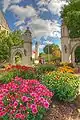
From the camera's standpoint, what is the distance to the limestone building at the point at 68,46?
4606 centimetres

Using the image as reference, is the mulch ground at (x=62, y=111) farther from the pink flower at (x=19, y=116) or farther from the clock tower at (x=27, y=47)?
the clock tower at (x=27, y=47)

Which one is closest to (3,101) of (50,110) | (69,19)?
(50,110)

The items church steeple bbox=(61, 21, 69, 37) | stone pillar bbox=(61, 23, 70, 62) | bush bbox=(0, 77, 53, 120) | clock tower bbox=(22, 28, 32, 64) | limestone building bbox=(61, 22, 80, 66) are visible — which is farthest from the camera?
church steeple bbox=(61, 21, 69, 37)

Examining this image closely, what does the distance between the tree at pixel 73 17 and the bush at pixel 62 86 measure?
33789 mm

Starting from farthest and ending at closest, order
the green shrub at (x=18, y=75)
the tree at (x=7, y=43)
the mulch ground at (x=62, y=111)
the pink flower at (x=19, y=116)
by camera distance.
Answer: the tree at (x=7, y=43)
the green shrub at (x=18, y=75)
the mulch ground at (x=62, y=111)
the pink flower at (x=19, y=116)

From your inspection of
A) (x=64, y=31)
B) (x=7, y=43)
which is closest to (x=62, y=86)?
(x=64, y=31)

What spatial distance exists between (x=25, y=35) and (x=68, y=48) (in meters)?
7.27

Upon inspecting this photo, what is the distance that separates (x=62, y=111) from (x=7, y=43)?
5153 centimetres

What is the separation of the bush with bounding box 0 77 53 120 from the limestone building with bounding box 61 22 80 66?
115 ft

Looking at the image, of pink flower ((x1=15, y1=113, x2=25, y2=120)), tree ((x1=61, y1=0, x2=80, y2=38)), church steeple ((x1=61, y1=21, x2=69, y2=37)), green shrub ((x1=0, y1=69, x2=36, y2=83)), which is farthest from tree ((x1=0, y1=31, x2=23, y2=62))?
pink flower ((x1=15, y1=113, x2=25, y2=120))

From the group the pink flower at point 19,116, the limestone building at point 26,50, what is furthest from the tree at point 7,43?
the pink flower at point 19,116

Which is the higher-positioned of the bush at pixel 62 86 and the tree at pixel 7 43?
the tree at pixel 7 43

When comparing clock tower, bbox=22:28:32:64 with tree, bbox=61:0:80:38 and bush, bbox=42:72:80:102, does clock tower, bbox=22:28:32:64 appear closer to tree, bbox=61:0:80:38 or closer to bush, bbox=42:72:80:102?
tree, bbox=61:0:80:38

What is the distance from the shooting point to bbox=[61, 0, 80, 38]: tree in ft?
151
